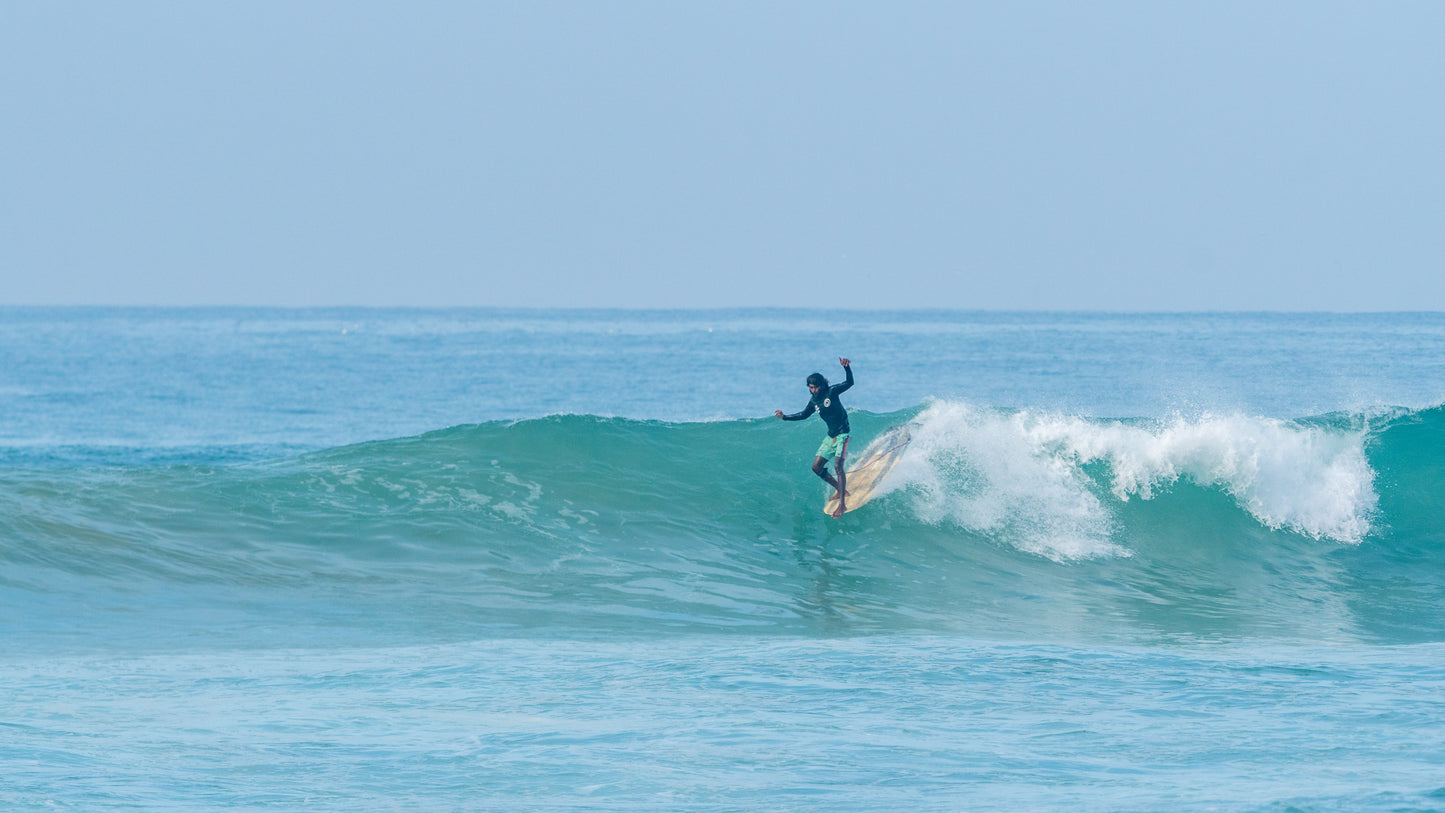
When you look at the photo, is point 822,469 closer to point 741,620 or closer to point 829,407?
point 829,407

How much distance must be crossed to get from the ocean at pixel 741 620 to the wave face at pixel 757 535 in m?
0.05

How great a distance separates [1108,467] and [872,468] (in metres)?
2.84

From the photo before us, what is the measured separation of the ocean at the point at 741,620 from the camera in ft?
21.1

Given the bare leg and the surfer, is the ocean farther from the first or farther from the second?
the surfer

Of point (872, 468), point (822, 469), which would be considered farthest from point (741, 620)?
point (872, 468)

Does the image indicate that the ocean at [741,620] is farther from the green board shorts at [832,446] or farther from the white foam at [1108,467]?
the green board shorts at [832,446]

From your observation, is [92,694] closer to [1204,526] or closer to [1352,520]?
[1204,526]

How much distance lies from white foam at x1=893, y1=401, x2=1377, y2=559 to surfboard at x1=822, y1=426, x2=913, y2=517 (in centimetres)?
17

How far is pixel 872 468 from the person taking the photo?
15.4 metres

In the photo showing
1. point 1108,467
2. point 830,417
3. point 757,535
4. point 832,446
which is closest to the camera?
point 830,417

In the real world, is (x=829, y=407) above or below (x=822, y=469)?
above

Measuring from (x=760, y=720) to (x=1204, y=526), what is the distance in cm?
907

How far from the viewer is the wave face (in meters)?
11.1

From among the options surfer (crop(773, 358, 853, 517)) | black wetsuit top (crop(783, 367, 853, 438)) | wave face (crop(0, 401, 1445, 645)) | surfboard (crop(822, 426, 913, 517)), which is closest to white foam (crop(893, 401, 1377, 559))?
wave face (crop(0, 401, 1445, 645))
